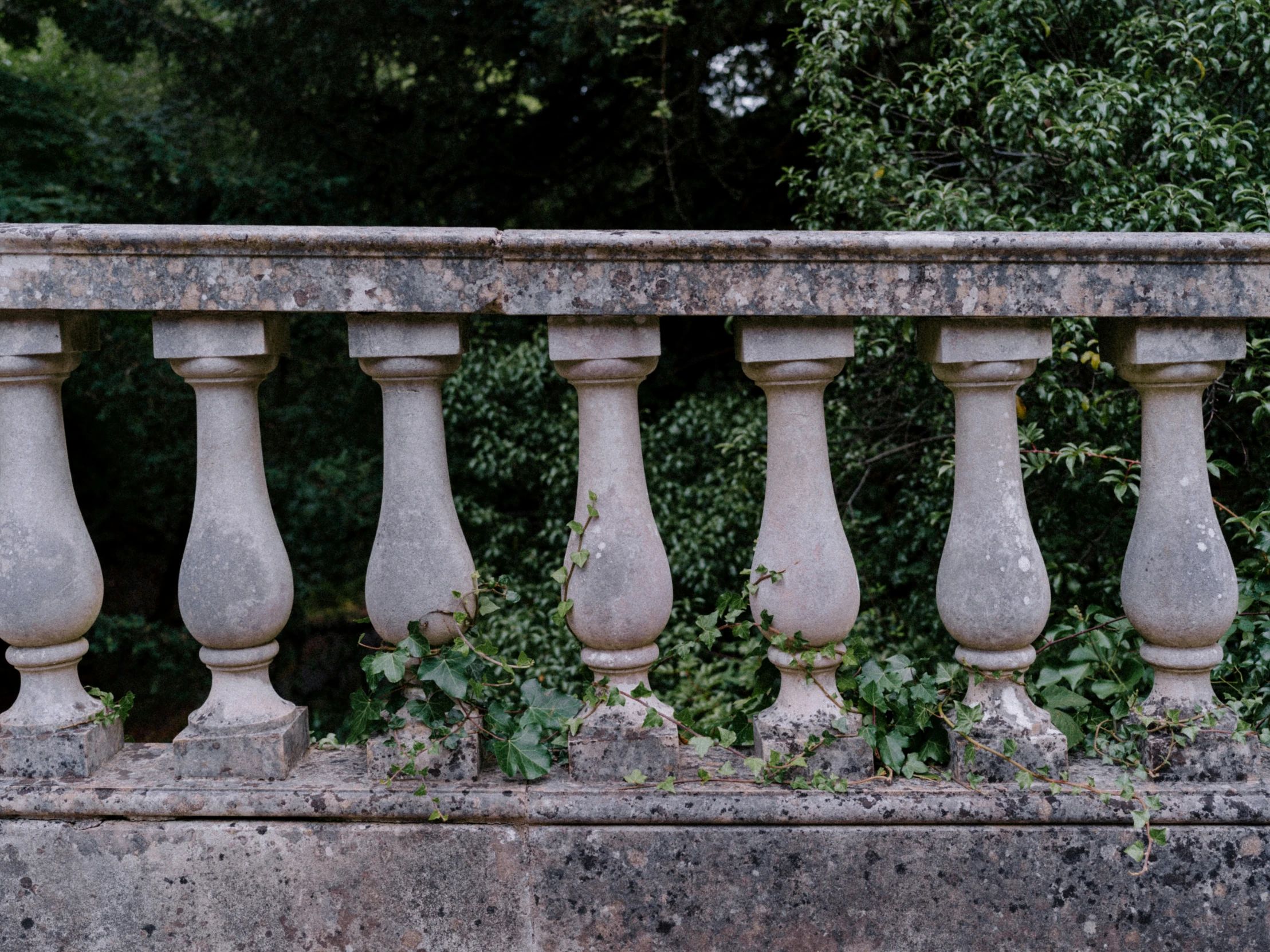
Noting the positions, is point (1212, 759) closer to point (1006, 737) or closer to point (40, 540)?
point (1006, 737)

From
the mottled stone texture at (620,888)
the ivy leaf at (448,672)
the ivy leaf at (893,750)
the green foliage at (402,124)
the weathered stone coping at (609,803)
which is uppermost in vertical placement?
the green foliage at (402,124)

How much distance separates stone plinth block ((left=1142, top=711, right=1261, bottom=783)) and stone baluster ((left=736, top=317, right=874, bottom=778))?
1.83ft

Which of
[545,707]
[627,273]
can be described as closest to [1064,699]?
[545,707]

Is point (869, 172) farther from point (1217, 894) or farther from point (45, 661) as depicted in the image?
point (45, 661)

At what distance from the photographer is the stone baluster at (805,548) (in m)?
1.86

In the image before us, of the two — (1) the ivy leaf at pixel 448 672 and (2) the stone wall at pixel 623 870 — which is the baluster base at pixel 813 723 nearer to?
(2) the stone wall at pixel 623 870

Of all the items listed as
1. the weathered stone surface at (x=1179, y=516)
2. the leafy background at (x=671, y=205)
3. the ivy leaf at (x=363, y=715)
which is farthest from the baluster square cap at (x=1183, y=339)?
the ivy leaf at (x=363, y=715)

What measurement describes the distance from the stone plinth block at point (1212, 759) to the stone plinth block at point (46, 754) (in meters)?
2.05

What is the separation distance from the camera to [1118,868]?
70.3 inches

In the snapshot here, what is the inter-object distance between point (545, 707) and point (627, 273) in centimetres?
84

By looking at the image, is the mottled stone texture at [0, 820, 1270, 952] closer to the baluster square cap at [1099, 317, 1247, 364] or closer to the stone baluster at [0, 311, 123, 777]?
the stone baluster at [0, 311, 123, 777]

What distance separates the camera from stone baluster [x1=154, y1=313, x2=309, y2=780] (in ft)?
6.00

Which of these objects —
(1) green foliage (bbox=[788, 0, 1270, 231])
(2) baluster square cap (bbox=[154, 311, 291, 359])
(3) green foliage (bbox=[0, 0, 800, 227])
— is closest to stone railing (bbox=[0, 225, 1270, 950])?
(2) baluster square cap (bbox=[154, 311, 291, 359])

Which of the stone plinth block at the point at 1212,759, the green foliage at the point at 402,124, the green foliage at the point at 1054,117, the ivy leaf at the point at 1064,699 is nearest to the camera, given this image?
the stone plinth block at the point at 1212,759
